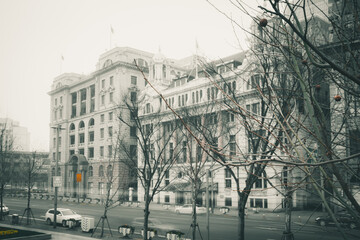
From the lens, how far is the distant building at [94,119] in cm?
6606

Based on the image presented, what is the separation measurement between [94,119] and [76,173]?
40.4 feet

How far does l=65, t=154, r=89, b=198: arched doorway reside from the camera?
70.5 m

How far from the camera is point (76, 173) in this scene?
72.1 metres

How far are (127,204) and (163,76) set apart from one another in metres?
23.3

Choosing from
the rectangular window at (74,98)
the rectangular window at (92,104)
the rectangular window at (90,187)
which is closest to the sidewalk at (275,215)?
the rectangular window at (90,187)

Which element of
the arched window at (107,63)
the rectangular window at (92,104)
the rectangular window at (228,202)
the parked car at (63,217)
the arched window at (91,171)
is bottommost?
the rectangular window at (228,202)

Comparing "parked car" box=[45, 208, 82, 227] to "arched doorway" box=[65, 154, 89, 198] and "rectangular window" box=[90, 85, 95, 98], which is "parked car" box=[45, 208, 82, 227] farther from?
"rectangular window" box=[90, 85, 95, 98]

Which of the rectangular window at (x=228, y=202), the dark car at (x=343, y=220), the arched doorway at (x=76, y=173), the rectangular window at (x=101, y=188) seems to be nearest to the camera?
the dark car at (x=343, y=220)

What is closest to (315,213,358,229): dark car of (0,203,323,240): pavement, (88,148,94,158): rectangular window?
(0,203,323,240): pavement

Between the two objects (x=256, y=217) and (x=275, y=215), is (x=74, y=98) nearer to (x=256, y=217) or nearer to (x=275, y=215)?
(x=256, y=217)

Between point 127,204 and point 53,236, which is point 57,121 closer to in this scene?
point 127,204

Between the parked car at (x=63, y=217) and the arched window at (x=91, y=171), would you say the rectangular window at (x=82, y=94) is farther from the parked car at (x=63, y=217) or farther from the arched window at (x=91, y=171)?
the parked car at (x=63, y=217)

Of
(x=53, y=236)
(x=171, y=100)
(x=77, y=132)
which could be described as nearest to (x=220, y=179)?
(x=171, y=100)

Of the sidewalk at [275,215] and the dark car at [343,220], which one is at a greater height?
the dark car at [343,220]
